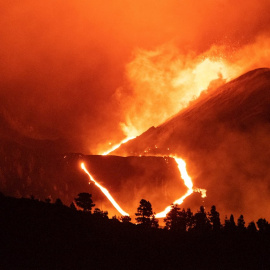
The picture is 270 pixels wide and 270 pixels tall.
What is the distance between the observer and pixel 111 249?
4103cm

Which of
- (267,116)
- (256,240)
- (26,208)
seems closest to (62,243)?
(26,208)

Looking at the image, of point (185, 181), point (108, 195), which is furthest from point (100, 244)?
point (185, 181)

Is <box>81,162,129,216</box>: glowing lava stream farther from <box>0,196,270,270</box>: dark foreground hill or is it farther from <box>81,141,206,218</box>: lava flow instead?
<box>0,196,270,270</box>: dark foreground hill

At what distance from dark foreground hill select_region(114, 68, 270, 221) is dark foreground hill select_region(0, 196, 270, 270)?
7931 cm

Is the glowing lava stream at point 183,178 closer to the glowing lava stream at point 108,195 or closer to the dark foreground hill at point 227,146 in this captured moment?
the dark foreground hill at point 227,146

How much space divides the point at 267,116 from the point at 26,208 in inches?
5459

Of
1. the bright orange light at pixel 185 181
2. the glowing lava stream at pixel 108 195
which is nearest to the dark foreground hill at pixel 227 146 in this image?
the bright orange light at pixel 185 181

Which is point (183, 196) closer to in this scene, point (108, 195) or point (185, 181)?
point (185, 181)

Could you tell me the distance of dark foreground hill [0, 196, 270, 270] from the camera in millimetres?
36628

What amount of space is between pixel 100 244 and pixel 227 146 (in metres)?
126

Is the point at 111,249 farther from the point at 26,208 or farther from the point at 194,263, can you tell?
the point at 26,208

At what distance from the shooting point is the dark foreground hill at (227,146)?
453 feet

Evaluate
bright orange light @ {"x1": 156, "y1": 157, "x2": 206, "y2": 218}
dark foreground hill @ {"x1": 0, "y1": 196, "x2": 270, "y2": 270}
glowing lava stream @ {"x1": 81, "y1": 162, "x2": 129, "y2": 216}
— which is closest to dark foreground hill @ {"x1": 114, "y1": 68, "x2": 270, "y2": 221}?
bright orange light @ {"x1": 156, "y1": 157, "x2": 206, "y2": 218}

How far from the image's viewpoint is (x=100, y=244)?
41.9m
